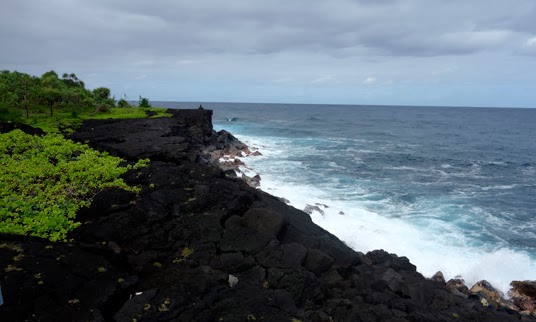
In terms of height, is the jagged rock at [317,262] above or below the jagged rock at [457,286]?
above

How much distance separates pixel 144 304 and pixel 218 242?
11.5 ft

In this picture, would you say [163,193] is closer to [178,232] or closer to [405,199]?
[178,232]

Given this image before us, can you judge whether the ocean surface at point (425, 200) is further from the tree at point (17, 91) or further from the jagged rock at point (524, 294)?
the tree at point (17, 91)

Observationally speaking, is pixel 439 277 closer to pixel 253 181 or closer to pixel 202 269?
pixel 202 269

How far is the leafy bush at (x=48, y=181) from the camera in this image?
36.4 ft

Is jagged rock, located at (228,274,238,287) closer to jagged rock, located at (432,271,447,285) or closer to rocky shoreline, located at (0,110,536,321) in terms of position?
rocky shoreline, located at (0,110,536,321)

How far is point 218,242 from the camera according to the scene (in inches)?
448

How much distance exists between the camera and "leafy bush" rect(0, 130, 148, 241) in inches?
436

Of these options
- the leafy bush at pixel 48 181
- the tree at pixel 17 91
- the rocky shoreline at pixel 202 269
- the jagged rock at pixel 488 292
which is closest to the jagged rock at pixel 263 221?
the rocky shoreline at pixel 202 269

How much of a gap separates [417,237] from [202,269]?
1628cm

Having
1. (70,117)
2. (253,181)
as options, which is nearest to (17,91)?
(70,117)

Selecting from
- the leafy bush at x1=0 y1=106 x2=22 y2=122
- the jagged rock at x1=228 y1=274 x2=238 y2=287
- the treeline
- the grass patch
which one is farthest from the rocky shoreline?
the treeline

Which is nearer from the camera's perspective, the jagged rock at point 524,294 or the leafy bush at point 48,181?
the leafy bush at point 48,181

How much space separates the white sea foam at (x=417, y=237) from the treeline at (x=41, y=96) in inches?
675
